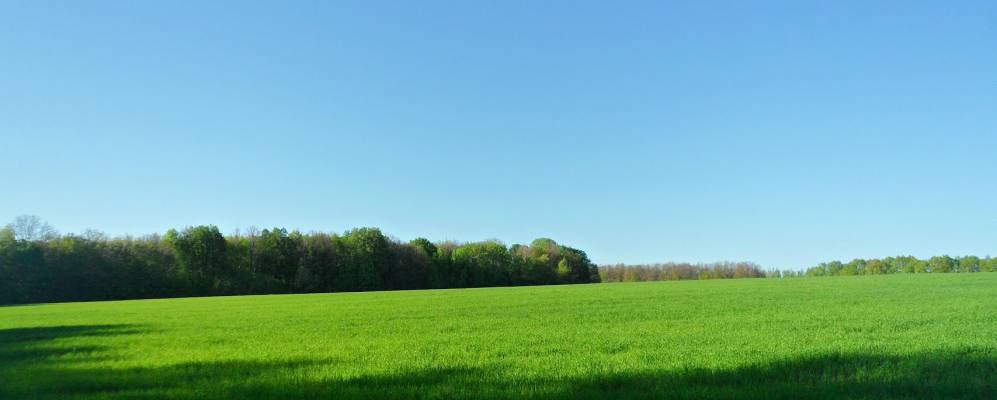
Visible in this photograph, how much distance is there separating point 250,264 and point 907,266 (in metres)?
111

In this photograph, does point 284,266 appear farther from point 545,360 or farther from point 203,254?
point 545,360

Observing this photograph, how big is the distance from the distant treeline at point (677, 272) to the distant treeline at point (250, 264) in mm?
9370

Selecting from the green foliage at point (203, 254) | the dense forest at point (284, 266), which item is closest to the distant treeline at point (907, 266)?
the dense forest at point (284, 266)

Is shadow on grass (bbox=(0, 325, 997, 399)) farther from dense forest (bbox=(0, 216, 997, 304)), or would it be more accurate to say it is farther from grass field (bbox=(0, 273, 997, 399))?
dense forest (bbox=(0, 216, 997, 304))

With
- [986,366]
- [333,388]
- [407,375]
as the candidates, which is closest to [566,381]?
[407,375]

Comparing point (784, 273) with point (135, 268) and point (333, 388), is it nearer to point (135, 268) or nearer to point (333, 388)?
point (135, 268)

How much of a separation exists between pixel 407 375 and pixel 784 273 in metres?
131

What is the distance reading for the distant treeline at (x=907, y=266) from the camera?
92.6 meters

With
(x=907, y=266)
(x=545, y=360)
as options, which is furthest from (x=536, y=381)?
(x=907, y=266)

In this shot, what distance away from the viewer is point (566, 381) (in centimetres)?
793

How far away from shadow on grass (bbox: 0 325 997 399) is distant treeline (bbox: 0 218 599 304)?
79148 millimetres

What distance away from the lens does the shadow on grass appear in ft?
22.8

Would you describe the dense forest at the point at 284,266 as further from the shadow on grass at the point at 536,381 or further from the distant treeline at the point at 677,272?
the shadow on grass at the point at 536,381

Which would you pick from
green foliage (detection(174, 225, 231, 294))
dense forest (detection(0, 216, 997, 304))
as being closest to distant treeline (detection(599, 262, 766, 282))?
dense forest (detection(0, 216, 997, 304))
